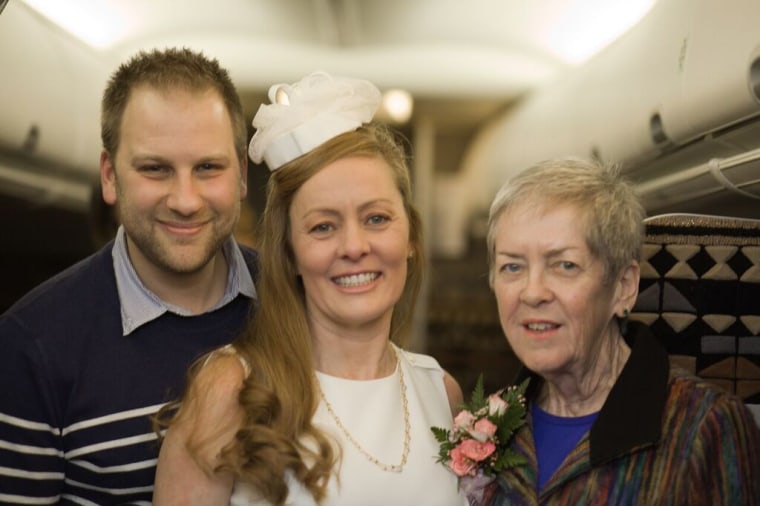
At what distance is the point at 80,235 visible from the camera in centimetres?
618

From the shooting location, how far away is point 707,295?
2492mm

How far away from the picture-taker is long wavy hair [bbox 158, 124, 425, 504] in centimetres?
215

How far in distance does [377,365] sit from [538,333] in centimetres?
46

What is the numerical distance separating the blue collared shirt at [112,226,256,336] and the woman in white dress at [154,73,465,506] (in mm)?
255

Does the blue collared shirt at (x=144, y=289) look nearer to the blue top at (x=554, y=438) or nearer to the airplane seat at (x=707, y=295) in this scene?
the blue top at (x=554, y=438)

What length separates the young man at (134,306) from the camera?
2359 millimetres

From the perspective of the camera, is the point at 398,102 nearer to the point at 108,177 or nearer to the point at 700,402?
the point at 108,177

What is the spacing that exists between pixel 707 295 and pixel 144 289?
1.47 metres

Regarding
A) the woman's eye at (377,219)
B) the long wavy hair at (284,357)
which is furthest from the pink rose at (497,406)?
the woman's eye at (377,219)

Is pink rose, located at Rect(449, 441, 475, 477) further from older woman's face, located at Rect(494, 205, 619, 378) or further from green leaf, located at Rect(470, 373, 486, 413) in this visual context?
older woman's face, located at Rect(494, 205, 619, 378)

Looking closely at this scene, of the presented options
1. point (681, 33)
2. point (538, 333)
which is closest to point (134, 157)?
point (538, 333)

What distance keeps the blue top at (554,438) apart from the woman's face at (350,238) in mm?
478

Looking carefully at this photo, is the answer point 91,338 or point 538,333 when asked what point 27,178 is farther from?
point 538,333

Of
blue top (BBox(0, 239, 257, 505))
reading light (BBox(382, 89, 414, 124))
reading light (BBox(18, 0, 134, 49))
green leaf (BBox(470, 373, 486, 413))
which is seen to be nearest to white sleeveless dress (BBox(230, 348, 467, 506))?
green leaf (BBox(470, 373, 486, 413))
